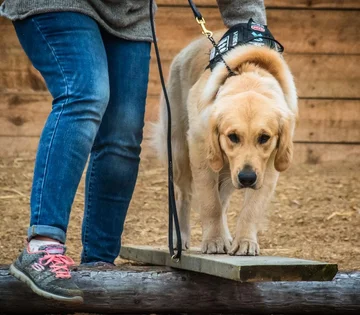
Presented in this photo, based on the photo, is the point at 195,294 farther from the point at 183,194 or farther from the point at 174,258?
the point at 183,194

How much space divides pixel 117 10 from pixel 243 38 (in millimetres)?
644

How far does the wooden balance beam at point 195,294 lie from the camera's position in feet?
12.3

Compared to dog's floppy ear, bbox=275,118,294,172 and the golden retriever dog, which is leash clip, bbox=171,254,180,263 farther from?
A: dog's floppy ear, bbox=275,118,294,172

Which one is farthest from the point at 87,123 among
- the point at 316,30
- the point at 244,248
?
the point at 316,30

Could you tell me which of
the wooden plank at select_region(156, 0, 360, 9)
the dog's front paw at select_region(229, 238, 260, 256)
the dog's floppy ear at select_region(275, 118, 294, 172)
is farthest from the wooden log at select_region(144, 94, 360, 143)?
the dog's front paw at select_region(229, 238, 260, 256)

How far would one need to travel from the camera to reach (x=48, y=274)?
3.29 meters

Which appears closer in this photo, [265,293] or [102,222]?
[265,293]

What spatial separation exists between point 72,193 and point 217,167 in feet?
2.77

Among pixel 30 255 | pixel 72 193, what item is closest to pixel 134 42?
pixel 72 193

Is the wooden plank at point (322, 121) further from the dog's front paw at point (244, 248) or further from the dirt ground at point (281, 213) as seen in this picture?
the dog's front paw at point (244, 248)

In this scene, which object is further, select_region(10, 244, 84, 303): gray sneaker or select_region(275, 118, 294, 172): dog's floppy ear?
select_region(275, 118, 294, 172): dog's floppy ear

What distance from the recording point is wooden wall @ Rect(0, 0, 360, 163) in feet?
23.9

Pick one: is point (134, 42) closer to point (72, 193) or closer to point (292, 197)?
point (72, 193)

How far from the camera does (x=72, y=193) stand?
11.3ft
